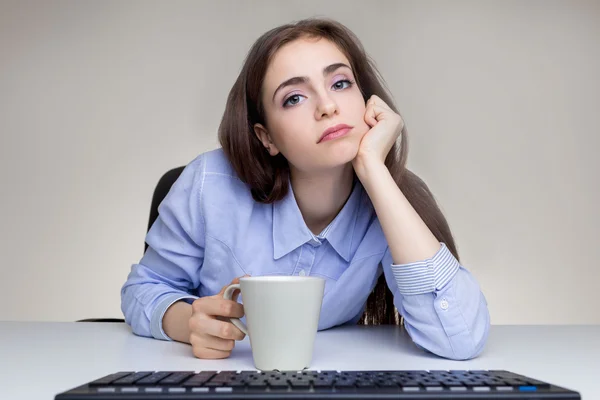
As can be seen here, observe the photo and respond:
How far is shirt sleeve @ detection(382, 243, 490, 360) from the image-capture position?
0.99 metres

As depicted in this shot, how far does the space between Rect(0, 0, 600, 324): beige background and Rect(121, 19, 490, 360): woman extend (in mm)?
2206

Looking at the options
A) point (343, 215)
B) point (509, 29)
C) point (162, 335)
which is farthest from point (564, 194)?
point (162, 335)

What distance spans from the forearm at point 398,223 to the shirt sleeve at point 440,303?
16 mm

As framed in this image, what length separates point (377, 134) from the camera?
1.22 meters

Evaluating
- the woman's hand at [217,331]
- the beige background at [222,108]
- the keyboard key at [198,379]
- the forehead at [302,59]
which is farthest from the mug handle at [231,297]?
the beige background at [222,108]

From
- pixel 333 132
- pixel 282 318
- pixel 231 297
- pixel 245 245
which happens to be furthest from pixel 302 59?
pixel 282 318

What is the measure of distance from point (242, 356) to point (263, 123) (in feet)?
1.94

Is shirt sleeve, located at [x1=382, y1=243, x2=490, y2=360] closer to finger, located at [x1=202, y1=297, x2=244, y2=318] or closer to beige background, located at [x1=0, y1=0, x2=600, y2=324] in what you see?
finger, located at [x1=202, y1=297, x2=244, y2=318]

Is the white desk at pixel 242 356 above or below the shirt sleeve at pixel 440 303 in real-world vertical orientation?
below

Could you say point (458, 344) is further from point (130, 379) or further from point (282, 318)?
point (130, 379)

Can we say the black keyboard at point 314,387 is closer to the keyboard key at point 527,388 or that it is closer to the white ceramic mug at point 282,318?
the keyboard key at point 527,388

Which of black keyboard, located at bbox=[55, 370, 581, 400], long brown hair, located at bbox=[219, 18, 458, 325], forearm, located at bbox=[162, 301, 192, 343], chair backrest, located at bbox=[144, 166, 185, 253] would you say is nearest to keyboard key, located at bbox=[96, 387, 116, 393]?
black keyboard, located at bbox=[55, 370, 581, 400]

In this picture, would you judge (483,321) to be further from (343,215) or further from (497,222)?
(497,222)

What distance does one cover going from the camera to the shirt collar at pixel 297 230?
1312 millimetres
